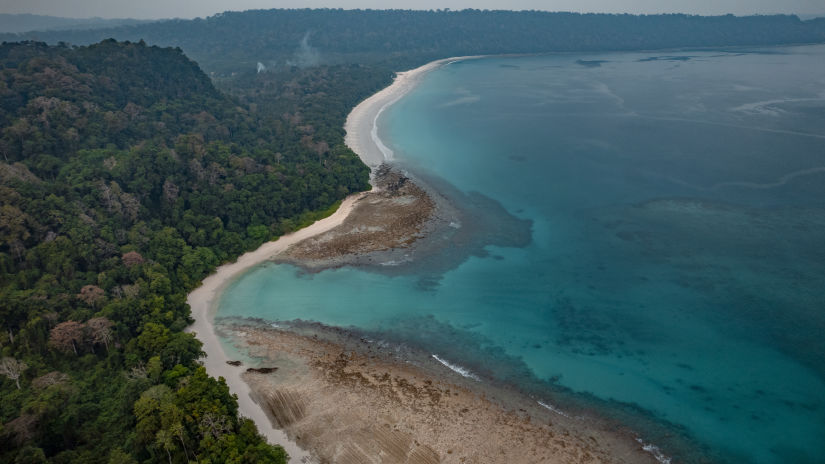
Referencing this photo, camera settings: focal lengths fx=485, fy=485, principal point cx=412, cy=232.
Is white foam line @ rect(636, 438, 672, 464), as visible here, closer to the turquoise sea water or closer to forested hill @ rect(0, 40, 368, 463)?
the turquoise sea water

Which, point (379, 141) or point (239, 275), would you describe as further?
point (379, 141)

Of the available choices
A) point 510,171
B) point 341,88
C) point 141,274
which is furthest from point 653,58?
point 141,274

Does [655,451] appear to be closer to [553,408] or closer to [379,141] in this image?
[553,408]

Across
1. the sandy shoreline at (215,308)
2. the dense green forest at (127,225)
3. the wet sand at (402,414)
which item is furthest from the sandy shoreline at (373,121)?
the wet sand at (402,414)

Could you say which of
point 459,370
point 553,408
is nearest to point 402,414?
point 459,370

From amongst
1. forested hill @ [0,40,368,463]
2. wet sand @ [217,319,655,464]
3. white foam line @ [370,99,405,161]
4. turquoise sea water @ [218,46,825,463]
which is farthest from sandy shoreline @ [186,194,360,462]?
white foam line @ [370,99,405,161]

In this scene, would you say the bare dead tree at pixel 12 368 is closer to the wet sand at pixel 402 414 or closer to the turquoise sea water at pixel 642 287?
the wet sand at pixel 402 414
